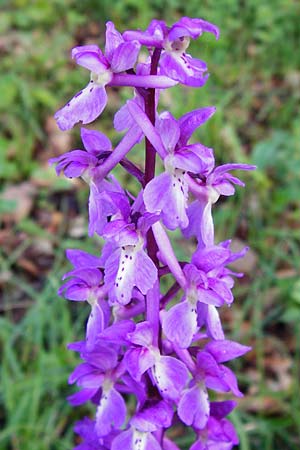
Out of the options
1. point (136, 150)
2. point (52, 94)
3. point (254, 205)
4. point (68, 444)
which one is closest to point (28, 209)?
point (136, 150)

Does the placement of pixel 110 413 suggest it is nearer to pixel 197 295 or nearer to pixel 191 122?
pixel 197 295

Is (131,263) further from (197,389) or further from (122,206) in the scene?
(197,389)

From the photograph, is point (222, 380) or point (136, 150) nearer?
point (222, 380)

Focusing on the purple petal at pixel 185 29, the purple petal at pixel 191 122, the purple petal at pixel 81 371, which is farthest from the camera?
the purple petal at pixel 81 371

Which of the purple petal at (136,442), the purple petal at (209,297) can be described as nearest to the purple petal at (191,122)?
the purple petal at (209,297)

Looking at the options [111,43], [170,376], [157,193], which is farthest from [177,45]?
[170,376]

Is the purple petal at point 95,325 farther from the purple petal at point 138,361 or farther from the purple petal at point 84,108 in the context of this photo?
the purple petal at point 84,108
